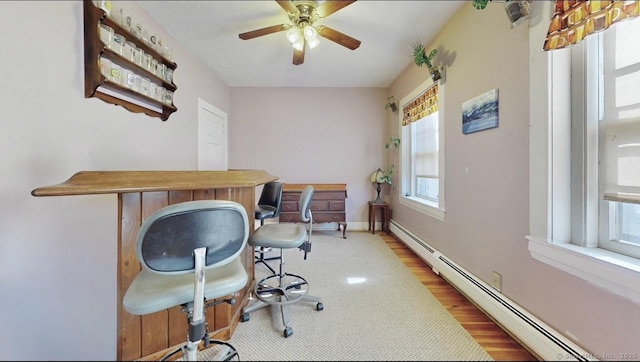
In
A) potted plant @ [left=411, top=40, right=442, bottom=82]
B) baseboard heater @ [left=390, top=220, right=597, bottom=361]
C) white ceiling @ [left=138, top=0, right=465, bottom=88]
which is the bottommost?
baseboard heater @ [left=390, top=220, right=597, bottom=361]

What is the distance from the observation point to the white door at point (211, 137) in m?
2.93

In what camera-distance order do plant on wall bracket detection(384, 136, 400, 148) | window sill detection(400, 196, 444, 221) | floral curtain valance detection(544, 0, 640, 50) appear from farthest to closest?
1. plant on wall bracket detection(384, 136, 400, 148)
2. window sill detection(400, 196, 444, 221)
3. floral curtain valance detection(544, 0, 640, 50)

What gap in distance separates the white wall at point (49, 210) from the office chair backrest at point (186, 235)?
0.55 metres

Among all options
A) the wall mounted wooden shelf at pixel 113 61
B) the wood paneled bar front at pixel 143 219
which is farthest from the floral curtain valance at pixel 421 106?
the wall mounted wooden shelf at pixel 113 61

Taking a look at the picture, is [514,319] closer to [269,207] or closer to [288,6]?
[269,207]

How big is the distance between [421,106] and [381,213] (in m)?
1.77

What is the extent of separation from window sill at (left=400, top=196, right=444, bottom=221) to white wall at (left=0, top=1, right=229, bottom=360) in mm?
2410

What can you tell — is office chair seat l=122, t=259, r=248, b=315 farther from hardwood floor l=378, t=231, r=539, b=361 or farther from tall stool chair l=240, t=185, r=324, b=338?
hardwood floor l=378, t=231, r=539, b=361

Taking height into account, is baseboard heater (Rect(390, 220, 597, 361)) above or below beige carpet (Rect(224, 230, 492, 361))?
above

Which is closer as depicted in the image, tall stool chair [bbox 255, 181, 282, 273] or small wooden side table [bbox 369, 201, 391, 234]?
tall stool chair [bbox 255, 181, 282, 273]

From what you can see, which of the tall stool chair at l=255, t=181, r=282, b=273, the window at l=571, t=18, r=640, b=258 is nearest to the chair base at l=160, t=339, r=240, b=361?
the tall stool chair at l=255, t=181, r=282, b=273

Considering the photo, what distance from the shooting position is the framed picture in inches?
59.4

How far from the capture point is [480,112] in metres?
1.63

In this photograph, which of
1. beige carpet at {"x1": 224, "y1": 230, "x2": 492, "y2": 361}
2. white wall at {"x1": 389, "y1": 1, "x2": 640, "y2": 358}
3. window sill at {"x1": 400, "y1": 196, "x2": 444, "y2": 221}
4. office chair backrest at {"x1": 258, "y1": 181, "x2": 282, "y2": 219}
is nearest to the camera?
white wall at {"x1": 389, "y1": 1, "x2": 640, "y2": 358}
